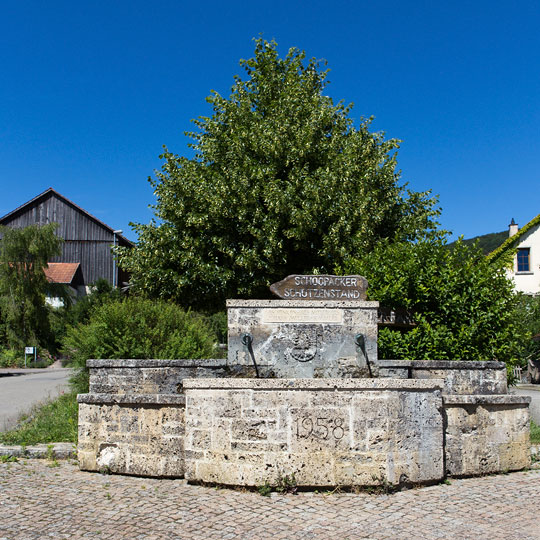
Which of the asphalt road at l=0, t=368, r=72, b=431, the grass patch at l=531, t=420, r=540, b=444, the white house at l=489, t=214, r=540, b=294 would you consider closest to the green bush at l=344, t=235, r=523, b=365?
the grass patch at l=531, t=420, r=540, b=444

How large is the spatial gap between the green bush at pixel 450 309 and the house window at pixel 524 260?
2353 cm

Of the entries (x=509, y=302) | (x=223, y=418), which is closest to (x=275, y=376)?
(x=223, y=418)

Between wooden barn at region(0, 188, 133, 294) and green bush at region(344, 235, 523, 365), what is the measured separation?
1268 inches

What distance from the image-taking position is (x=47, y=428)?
8828 millimetres

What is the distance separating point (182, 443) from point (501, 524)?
10.8ft

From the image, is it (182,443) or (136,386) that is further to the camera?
(136,386)

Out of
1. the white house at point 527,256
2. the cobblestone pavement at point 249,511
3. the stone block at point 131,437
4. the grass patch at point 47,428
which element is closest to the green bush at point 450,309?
the cobblestone pavement at point 249,511

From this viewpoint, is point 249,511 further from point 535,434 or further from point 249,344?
point 535,434

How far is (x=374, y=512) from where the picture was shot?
5.20 metres

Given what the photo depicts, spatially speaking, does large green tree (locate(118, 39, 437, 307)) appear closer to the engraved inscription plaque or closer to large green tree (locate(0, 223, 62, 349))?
the engraved inscription plaque

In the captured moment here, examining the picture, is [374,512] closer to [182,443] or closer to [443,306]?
[182,443]

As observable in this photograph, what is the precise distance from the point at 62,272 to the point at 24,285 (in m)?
6.53

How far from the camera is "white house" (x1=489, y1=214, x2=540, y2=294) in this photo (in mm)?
29938

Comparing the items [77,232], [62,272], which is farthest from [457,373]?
[77,232]
